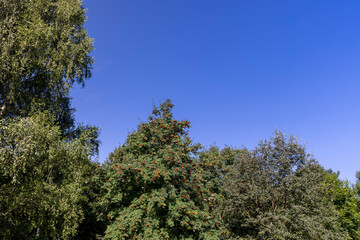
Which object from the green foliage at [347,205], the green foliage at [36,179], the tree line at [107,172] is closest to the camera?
the green foliage at [36,179]

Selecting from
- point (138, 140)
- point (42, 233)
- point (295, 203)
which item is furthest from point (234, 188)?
point (42, 233)

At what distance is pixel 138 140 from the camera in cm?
1262

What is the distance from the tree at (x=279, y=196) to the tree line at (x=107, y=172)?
0.06 metres

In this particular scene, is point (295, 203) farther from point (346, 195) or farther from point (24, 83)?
point (24, 83)

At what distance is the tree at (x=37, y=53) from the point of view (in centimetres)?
1085

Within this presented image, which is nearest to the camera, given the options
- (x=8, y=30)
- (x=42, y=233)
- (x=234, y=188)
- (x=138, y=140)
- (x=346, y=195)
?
(x=8, y=30)

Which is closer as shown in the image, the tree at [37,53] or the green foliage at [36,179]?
the green foliage at [36,179]

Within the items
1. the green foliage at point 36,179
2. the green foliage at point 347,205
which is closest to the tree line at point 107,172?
the green foliage at point 36,179

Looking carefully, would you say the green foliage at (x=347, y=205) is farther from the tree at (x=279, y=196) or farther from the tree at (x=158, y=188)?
the tree at (x=158, y=188)

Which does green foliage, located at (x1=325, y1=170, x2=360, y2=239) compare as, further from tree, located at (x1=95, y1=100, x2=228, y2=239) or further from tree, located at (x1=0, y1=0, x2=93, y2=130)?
tree, located at (x1=0, y1=0, x2=93, y2=130)

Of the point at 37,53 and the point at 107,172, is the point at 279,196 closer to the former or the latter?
the point at 107,172

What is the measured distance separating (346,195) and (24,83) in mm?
27449

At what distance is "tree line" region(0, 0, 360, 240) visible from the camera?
32.5 ft

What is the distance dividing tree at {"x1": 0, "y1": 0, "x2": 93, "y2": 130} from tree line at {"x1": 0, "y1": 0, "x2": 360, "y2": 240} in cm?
6
